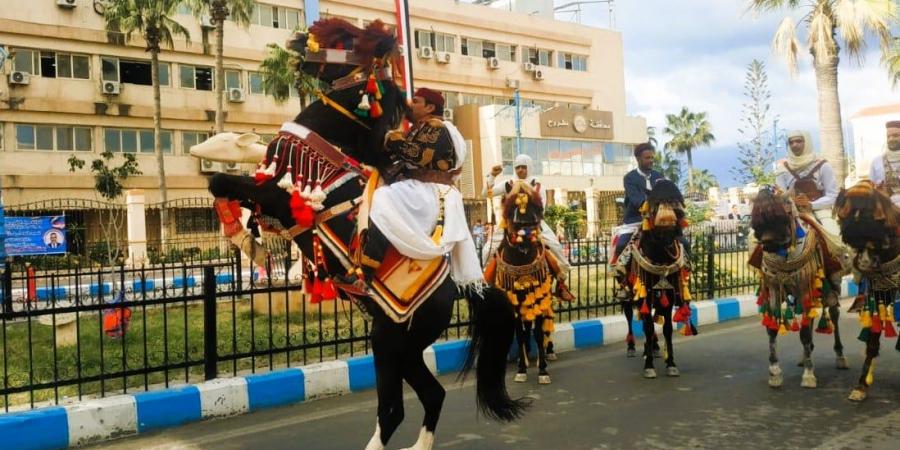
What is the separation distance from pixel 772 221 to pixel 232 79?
32.9 metres

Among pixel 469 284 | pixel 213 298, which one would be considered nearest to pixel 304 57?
pixel 469 284

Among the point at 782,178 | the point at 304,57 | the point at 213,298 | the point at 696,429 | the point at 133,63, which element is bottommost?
the point at 696,429

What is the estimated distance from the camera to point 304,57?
15.9 feet

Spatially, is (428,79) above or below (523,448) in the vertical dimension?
above

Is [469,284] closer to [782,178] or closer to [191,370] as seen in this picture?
[191,370]

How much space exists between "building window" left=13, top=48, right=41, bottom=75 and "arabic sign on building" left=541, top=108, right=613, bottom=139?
25.6 m

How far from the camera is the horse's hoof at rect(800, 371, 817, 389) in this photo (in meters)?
6.63

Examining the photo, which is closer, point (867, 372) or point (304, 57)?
point (304, 57)

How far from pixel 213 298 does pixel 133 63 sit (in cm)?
2997

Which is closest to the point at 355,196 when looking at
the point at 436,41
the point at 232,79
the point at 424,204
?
the point at 424,204

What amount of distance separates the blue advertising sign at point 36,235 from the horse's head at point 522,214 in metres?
16.6

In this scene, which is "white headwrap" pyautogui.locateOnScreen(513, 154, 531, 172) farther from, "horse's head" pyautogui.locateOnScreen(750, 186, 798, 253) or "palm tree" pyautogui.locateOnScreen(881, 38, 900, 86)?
"palm tree" pyautogui.locateOnScreen(881, 38, 900, 86)

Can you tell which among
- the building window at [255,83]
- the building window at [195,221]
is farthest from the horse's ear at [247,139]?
the building window at [255,83]

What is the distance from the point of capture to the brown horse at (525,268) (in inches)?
284
